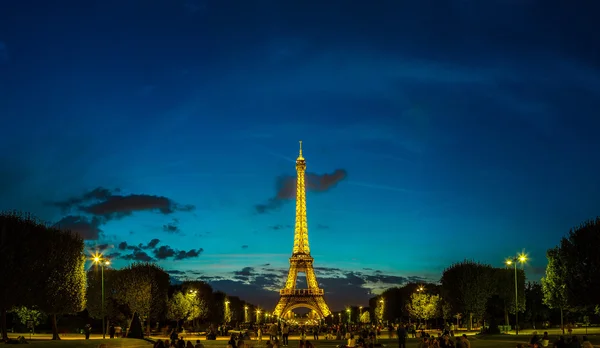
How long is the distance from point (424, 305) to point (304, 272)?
185 ft

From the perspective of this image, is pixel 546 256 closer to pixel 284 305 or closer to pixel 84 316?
pixel 84 316

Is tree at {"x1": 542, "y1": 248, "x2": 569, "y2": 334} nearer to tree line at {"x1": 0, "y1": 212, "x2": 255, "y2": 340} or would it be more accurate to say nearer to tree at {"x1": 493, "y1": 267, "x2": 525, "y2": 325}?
tree at {"x1": 493, "y1": 267, "x2": 525, "y2": 325}

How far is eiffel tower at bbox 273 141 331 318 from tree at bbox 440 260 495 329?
66782 mm

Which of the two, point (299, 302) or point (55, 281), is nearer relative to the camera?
point (55, 281)

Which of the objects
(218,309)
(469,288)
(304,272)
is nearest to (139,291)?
(469,288)

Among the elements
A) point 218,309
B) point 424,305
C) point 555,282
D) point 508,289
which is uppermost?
point 555,282

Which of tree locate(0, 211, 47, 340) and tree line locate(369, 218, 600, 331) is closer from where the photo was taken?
tree locate(0, 211, 47, 340)

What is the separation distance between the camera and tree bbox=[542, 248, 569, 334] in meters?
67.7

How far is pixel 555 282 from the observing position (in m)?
69.1

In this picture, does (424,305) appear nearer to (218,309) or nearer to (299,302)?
(299,302)

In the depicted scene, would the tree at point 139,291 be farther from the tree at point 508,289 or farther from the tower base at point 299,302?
the tower base at point 299,302

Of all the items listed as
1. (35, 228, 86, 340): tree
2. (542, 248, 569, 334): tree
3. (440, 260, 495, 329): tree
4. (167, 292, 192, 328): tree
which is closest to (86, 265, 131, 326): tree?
(167, 292, 192, 328): tree

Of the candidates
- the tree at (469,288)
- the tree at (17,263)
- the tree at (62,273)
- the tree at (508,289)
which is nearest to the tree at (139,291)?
the tree at (62,273)

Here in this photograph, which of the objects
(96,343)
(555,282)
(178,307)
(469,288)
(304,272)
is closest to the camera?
(96,343)
